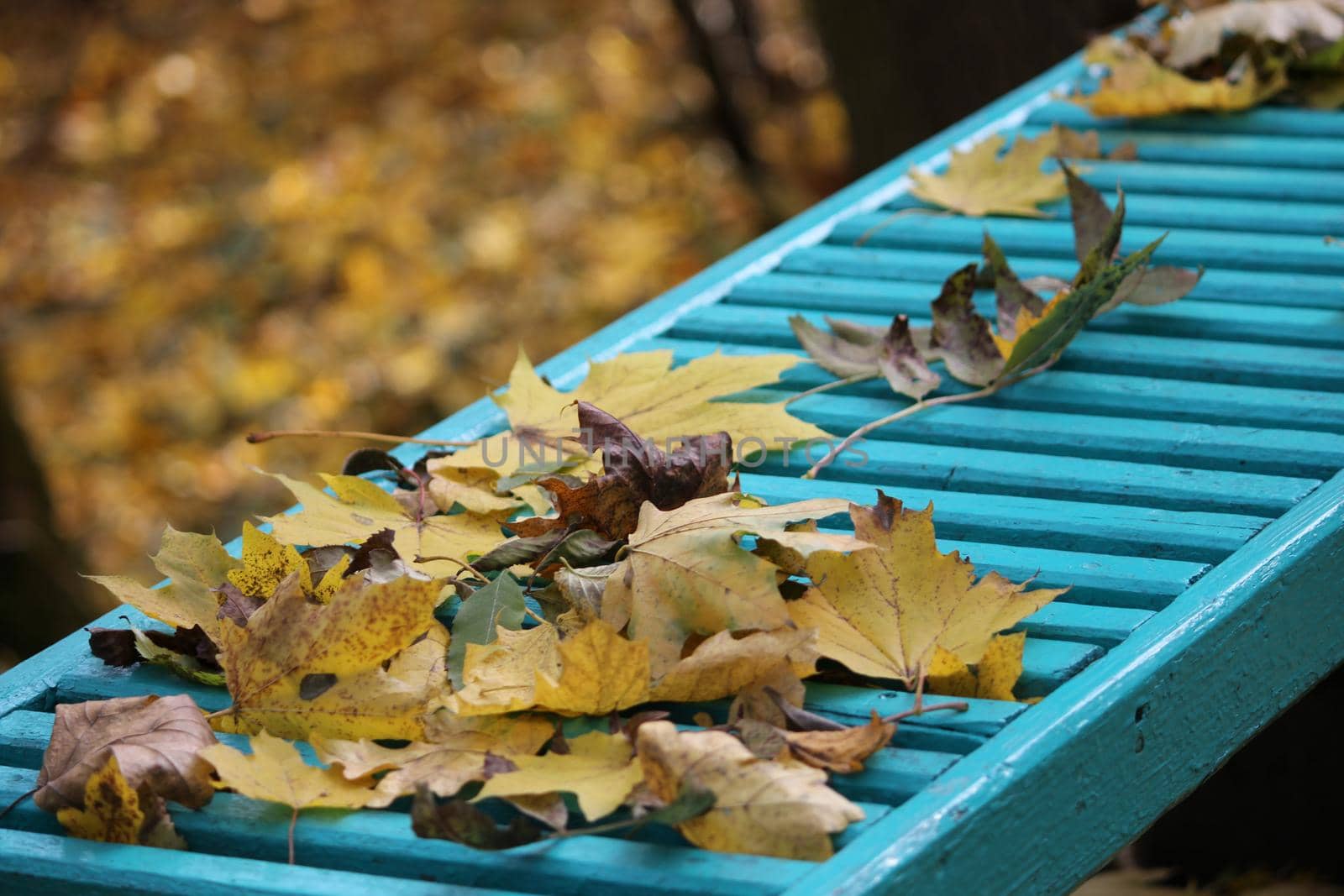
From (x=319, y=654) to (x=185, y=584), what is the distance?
20 cm

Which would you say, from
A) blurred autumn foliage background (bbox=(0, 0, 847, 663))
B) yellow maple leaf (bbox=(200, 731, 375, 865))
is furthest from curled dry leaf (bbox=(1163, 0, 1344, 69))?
blurred autumn foliage background (bbox=(0, 0, 847, 663))

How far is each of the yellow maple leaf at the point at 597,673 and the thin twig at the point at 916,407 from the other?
439mm

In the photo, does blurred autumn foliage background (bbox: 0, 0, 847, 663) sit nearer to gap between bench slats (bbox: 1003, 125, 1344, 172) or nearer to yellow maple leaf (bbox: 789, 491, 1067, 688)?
gap between bench slats (bbox: 1003, 125, 1344, 172)

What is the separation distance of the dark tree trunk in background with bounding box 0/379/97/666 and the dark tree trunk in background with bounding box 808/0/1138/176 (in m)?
2.23

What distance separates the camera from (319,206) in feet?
19.8

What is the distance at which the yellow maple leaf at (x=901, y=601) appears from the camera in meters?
1.10

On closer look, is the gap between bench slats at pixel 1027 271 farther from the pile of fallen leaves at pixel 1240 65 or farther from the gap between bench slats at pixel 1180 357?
the pile of fallen leaves at pixel 1240 65

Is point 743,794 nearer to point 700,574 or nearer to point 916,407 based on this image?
point 700,574

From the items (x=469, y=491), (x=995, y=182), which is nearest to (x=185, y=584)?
(x=469, y=491)

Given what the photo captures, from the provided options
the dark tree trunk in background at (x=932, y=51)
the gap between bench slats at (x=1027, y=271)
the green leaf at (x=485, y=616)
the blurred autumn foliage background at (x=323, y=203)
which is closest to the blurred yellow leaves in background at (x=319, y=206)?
the blurred autumn foliage background at (x=323, y=203)

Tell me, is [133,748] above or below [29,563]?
above

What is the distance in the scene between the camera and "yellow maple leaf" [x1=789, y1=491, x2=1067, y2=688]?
110cm

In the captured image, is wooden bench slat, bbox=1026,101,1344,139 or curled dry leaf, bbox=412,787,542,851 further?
wooden bench slat, bbox=1026,101,1344,139

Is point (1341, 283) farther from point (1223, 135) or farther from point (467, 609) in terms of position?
point (467, 609)
